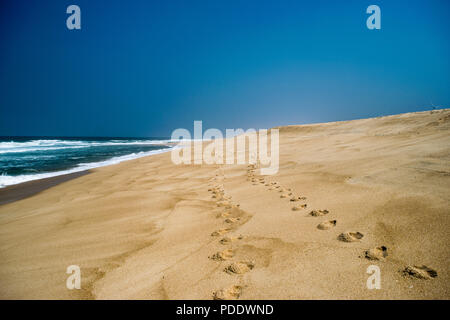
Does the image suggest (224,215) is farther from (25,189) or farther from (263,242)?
(25,189)

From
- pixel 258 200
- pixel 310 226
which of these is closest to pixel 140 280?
pixel 310 226

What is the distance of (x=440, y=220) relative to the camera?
212cm

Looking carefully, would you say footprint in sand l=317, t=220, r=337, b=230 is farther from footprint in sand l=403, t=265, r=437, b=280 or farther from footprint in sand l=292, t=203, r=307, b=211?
footprint in sand l=403, t=265, r=437, b=280

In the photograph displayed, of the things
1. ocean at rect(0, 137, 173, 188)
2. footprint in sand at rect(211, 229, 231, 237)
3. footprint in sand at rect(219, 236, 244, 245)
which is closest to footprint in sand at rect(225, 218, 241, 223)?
footprint in sand at rect(211, 229, 231, 237)

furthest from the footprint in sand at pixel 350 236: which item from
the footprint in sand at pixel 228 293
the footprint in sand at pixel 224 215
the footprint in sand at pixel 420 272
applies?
the footprint in sand at pixel 224 215

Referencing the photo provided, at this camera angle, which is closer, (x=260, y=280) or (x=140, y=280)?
(x=260, y=280)

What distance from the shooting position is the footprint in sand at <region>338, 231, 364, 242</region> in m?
2.14

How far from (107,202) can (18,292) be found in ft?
9.90

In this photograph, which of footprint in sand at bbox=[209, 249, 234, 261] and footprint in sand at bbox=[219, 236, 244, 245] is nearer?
footprint in sand at bbox=[209, 249, 234, 261]

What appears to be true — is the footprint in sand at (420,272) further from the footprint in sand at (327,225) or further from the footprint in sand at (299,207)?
the footprint in sand at (299,207)

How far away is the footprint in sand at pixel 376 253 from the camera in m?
1.83

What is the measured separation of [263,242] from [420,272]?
1.27m

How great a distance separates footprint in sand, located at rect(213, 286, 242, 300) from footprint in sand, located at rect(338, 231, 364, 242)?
1155 mm
